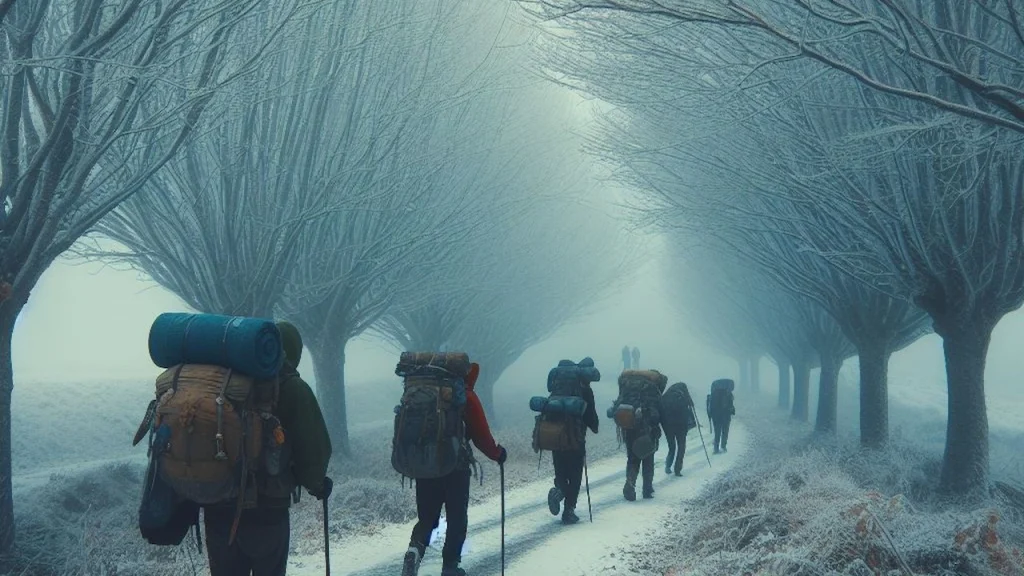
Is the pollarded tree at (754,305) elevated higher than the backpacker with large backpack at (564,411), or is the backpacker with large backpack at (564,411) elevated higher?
the pollarded tree at (754,305)

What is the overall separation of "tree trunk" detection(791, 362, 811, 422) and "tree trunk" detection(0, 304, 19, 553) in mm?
22795

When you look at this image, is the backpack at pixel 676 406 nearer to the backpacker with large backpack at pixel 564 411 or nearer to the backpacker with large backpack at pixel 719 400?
the backpacker with large backpack at pixel 564 411

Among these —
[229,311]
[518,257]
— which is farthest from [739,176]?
[518,257]

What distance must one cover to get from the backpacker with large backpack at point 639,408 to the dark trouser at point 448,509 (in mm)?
4071

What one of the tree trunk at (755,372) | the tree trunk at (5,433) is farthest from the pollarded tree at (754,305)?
the tree trunk at (5,433)

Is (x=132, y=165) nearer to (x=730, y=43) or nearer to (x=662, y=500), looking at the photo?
(x=730, y=43)

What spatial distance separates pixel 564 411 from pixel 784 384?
25.9m

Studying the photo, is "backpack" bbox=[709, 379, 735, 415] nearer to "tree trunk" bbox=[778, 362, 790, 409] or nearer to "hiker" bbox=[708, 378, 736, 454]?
"hiker" bbox=[708, 378, 736, 454]

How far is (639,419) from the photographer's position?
928 centimetres

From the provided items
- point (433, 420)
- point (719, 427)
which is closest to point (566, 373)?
point (433, 420)

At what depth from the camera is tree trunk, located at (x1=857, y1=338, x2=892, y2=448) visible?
1244cm

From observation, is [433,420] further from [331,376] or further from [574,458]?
[331,376]

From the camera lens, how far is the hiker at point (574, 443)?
25.6 ft

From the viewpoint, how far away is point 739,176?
9.49 meters
